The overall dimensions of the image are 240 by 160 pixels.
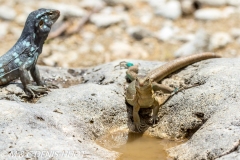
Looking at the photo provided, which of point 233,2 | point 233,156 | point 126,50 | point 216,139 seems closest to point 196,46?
point 126,50

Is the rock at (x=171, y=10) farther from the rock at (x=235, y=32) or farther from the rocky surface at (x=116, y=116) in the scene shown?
the rocky surface at (x=116, y=116)

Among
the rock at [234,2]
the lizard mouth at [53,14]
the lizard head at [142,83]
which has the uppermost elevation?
the lizard mouth at [53,14]

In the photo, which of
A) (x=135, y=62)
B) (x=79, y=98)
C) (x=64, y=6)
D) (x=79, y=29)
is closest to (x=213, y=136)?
(x=79, y=98)

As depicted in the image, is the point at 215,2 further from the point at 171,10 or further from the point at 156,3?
the point at 156,3

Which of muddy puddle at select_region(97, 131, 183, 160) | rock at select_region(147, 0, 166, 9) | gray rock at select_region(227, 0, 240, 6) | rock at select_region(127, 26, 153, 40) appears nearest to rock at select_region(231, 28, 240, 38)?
gray rock at select_region(227, 0, 240, 6)

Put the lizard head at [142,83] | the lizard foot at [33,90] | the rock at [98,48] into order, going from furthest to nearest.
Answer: the rock at [98,48] < the lizard foot at [33,90] < the lizard head at [142,83]

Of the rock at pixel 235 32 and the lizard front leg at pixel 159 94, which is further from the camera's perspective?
the rock at pixel 235 32

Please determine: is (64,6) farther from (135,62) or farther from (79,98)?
(79,98)

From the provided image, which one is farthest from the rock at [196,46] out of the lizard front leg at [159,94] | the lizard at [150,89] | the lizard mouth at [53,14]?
the lizard mouth at [53,14]
